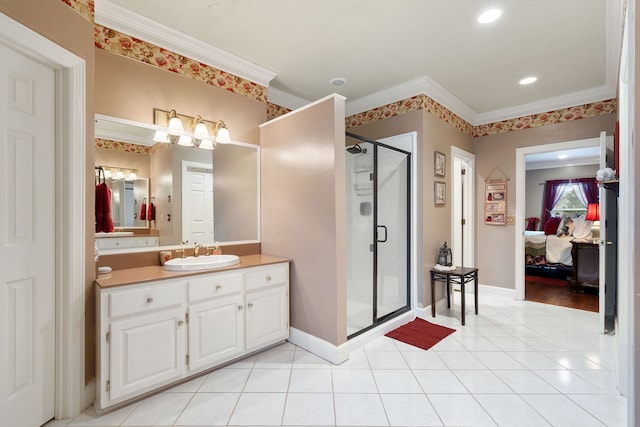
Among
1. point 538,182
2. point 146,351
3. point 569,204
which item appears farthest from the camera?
point 538,182

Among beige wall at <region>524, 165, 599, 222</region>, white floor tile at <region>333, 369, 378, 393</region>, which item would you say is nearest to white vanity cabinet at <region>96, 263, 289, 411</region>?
white floor tile at <region>333, 369, 378, 393</region>

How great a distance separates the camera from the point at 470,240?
173 inches

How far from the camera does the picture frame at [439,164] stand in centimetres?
352

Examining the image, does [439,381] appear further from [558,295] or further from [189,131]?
[558,295]

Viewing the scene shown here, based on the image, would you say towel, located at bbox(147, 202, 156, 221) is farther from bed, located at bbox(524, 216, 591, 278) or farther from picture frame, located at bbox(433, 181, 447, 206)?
bed, located at bbox(524, 216, 591, 278)

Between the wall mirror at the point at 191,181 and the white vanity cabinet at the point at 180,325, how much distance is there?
59 centimetres

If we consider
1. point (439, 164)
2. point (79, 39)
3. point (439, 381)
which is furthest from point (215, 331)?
point (439, 164)

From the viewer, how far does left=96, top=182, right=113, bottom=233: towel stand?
6.81ft

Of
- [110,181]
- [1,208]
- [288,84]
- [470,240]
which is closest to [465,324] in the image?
[470,240]

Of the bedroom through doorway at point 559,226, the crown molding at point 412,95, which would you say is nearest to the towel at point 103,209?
the crown molding at point 412,95

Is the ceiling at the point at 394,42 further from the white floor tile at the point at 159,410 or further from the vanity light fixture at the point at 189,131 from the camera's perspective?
the white floor tile at the point at 159,410

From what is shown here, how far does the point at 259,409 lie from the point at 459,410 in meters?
1.24

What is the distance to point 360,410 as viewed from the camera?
5.91ft

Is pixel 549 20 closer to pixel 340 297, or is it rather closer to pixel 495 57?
pixel 495 57
